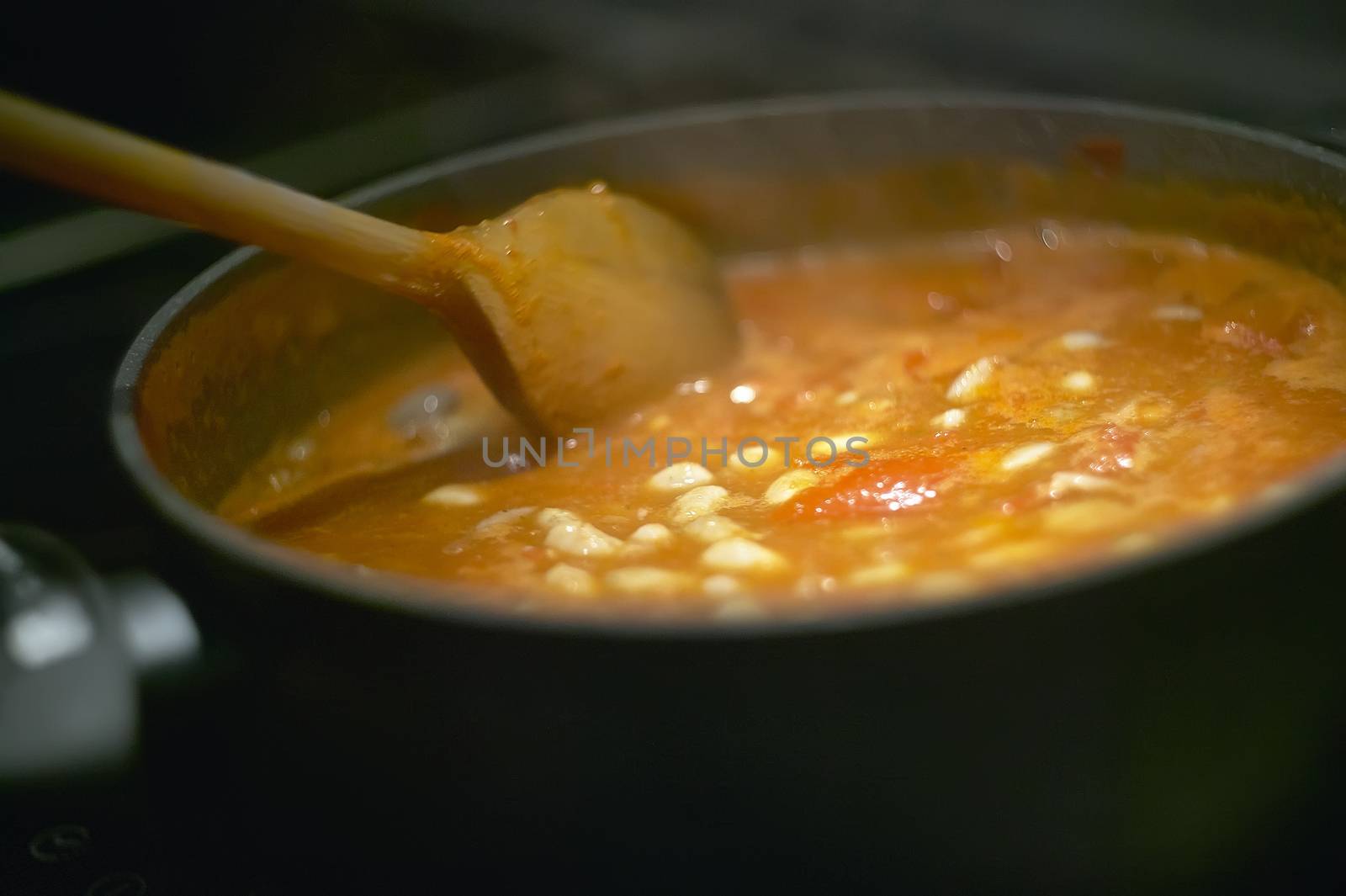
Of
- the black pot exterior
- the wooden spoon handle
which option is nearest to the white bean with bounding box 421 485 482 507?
the wooden spoon handle

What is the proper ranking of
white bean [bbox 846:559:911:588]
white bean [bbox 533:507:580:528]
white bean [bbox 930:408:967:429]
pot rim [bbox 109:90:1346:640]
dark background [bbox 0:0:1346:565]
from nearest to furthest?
pot rim [bbox 109:90:1346:640] → white bean [bbox 846:559:911:588] → white bean [bbox 533:507:580:528] → white bean [bbox 930:408:967:429] → dark background [bbox 0:0:1346:565]

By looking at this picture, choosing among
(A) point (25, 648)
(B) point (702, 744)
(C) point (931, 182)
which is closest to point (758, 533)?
(B) point (702, 744)

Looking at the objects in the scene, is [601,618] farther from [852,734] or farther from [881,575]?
[881,575]

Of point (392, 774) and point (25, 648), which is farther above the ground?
point (25, 648)

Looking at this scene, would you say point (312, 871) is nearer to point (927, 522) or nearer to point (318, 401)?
point (927, 522)

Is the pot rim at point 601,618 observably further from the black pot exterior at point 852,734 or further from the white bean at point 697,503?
the white bean at point 697,503

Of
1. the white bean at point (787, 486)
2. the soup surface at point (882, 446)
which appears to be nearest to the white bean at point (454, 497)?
the soup surface at point (882, 446)

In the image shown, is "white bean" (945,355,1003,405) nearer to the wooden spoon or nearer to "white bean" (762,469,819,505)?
"white bean" (762,469,819,505)

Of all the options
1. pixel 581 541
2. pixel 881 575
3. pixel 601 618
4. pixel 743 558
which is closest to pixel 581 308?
pixel 581 541
